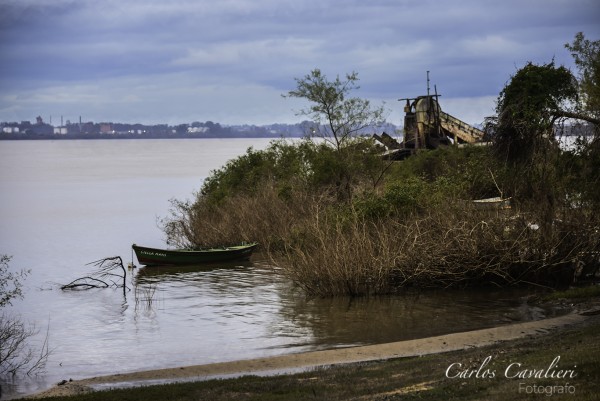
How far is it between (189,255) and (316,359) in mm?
23078

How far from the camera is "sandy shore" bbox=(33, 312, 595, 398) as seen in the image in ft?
70.4

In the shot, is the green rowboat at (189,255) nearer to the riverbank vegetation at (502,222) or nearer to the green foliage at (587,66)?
the riverbank vegetation at (502,222)

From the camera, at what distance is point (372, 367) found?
19.8 metres

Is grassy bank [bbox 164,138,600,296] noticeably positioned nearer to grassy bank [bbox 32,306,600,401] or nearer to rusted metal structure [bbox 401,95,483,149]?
grassy bank [bbox 32,306,600,401]

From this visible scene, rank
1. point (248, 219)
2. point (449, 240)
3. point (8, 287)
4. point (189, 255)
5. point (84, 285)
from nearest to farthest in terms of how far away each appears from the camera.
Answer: point (449, 240), point (84, 285), point (8, 287), point (189, 255), point (248, 219)

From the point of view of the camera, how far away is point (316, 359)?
75.7 feet

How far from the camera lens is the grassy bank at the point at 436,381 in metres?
14.5

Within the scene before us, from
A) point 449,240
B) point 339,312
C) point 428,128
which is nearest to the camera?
point 339,312

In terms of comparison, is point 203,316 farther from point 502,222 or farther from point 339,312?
point 502,222

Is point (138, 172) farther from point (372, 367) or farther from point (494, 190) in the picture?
point (372, 367)

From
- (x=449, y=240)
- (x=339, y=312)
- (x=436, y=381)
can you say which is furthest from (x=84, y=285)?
(x=436, y=381)
